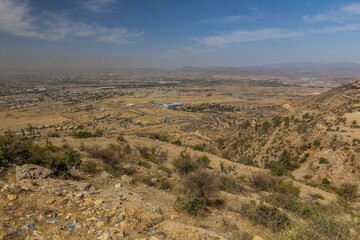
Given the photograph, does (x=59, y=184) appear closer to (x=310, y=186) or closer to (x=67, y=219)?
(x=67, y=219)

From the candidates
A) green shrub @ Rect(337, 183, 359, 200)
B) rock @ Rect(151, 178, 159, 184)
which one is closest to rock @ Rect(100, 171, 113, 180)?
rock @ Rect(151, 178, 159, 184)

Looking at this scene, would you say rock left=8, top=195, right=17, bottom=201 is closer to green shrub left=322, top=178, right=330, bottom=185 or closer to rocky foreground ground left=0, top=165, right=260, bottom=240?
rocky foreground ground left=0, top=165, right=260, bottom=240

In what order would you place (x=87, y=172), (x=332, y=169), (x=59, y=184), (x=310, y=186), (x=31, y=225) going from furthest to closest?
1. (x=332, y=169)
2. (x=310, y=186)
3. (x=87, y=172)
4. (x=59, y=184)
5. (x=31, y=225)

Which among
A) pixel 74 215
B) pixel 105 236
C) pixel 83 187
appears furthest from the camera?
pixel 83 187

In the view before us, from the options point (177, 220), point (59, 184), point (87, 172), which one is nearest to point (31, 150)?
point (87, 172)

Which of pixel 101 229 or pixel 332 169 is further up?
pixel 101 229

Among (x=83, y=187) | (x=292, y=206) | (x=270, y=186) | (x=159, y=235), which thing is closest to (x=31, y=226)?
(x=83, y=187)

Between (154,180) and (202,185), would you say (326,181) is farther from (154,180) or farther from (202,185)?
(154,180)
